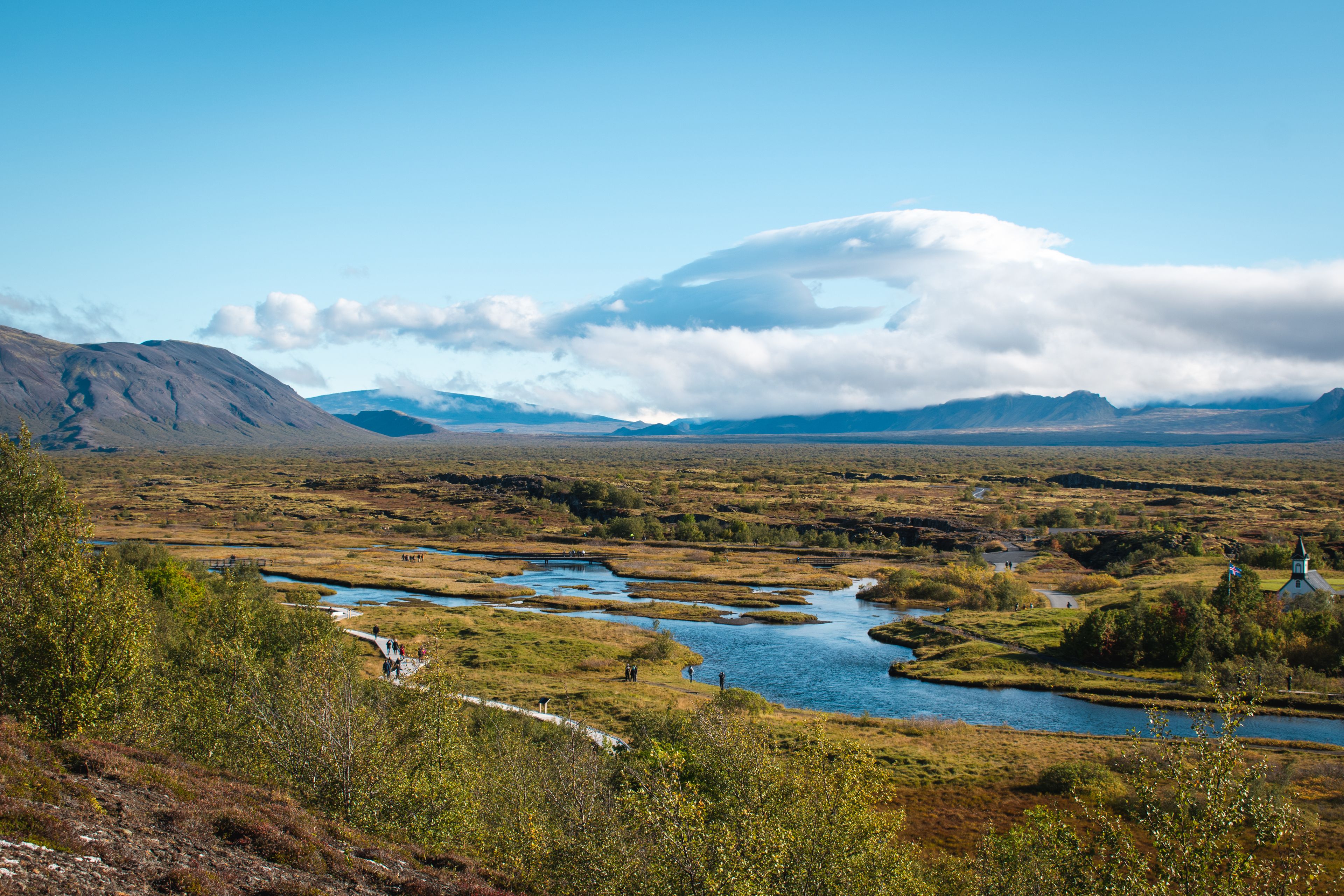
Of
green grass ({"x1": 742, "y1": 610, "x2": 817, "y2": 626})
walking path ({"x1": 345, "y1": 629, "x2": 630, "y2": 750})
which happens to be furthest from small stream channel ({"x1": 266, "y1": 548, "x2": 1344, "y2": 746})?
walking path ({"x1": 345, "y1": 629, "x2": 630, "y2": 750})

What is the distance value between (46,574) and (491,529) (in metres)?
147

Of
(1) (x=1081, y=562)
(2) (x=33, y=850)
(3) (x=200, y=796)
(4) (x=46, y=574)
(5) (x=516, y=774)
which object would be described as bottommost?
(1) (x=1081, y=562)

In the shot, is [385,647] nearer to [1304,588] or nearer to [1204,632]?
[1204,632]

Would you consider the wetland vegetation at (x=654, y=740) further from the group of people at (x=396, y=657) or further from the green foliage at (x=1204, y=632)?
the group of people at (x=396, y=657)

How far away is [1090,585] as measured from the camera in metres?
112

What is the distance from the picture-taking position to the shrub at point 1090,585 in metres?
110

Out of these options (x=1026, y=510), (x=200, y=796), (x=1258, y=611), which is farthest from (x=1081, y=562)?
(x=200, y=796)

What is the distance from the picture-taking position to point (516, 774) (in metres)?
31.7

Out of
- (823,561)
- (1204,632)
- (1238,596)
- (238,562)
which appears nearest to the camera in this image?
(1204,632)

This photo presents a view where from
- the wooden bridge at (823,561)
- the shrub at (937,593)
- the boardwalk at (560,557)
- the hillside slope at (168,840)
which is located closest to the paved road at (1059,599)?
the shrub at (937,593)

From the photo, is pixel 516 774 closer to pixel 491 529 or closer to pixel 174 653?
pixel 174 653

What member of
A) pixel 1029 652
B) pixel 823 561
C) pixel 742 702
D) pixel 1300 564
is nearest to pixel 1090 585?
pixel 1300 564

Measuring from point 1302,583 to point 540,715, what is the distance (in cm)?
6904

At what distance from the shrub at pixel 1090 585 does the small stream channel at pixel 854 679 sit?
22.6m
